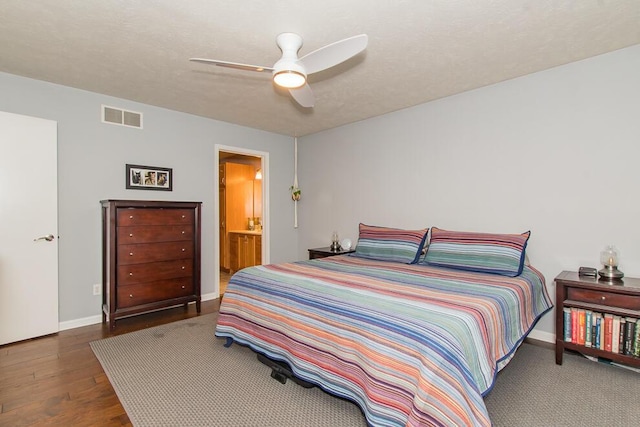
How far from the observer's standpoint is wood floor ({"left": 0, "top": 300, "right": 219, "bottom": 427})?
1904 millimetres

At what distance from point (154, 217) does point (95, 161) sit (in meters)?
0.90

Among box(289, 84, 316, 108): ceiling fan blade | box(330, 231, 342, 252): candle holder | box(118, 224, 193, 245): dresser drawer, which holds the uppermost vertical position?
box(289, 84, 316, 108): ceiling fan blade

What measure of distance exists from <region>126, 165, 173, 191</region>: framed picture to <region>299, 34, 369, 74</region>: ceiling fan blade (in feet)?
8.32

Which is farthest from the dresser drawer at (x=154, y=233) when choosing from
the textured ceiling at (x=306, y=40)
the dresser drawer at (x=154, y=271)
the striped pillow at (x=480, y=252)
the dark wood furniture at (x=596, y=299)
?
the dark wood furniture at (x=596, y=299)

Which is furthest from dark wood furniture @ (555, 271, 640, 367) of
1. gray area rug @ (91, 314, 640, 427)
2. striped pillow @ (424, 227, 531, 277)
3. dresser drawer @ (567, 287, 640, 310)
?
striped pillow @ (424, 227, 531, 277)

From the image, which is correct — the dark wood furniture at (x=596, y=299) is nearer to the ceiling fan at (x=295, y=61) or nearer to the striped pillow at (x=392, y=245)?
the striped pillow at (x=392, y=245)

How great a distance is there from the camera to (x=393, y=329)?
166cm

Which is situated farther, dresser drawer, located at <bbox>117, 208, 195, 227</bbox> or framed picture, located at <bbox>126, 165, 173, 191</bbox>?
framed picture, located at <bbox>126, 165, 173, 191</bbox>

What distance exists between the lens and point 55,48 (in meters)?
2.57

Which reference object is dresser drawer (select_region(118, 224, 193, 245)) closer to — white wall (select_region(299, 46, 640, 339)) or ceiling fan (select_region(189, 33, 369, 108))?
ceiling fan (select_region(189, 33, 369, 108))

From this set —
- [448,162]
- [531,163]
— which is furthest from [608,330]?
[448,162]

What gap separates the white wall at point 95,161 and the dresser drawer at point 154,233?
20.4 inches

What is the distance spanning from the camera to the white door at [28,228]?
2.94 metres

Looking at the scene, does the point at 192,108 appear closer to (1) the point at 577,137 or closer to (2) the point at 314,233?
(2) the point at 314,233
